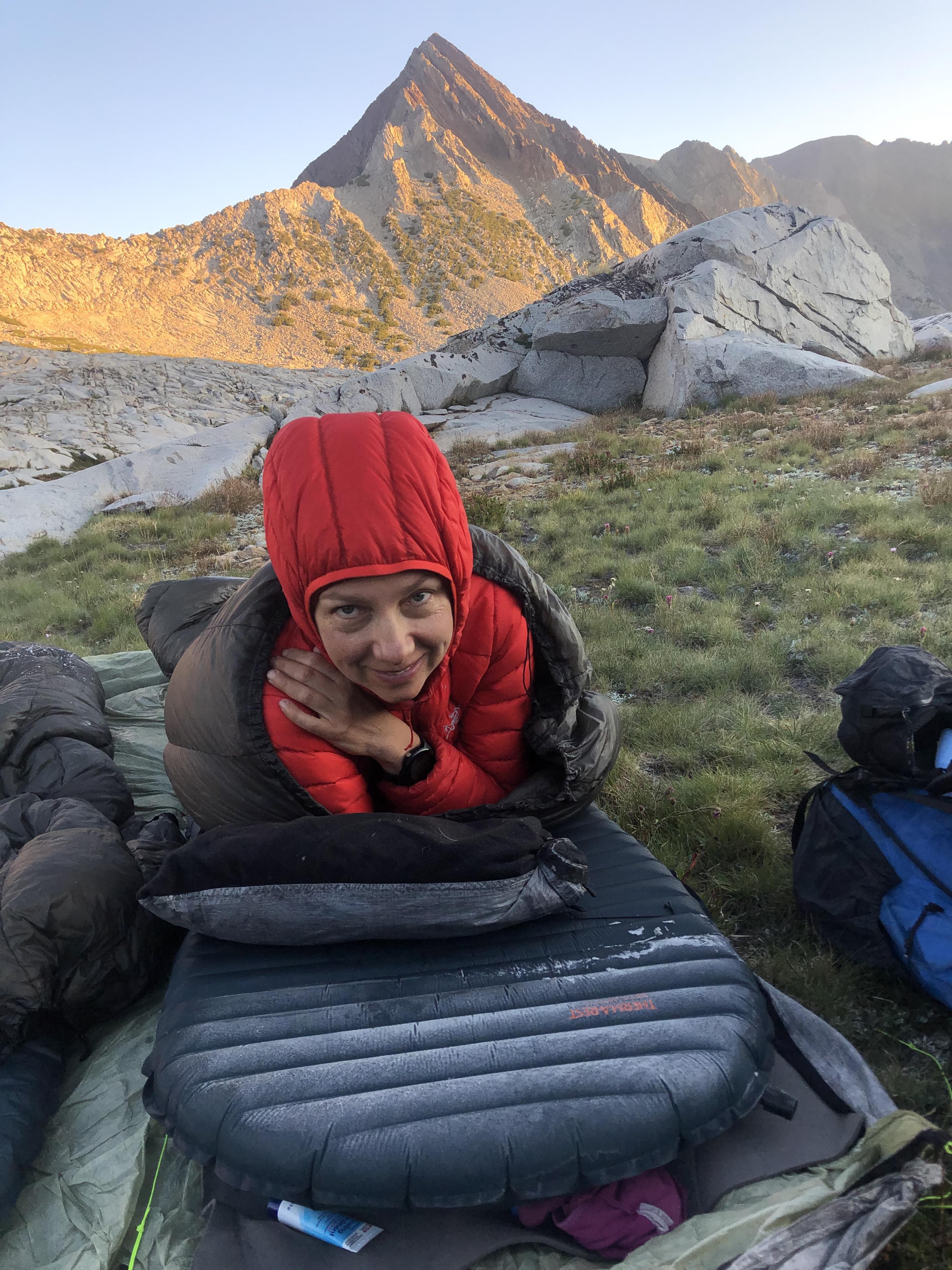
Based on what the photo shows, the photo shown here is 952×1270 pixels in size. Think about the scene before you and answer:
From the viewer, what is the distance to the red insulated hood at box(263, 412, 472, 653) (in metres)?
1.57

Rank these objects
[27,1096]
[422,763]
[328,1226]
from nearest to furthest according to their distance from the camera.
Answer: [328,1226], [27,1096], [422,763]

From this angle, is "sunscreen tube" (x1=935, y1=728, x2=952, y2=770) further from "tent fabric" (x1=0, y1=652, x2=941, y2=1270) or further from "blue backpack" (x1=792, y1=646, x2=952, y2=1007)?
"tent fabric" (x1=0, y1=652, x2=941, y2=1270)

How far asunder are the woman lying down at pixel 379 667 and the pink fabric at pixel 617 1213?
41.1 inches

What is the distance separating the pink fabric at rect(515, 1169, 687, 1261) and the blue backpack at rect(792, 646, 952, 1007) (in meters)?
0.97

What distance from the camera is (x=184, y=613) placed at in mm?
3414

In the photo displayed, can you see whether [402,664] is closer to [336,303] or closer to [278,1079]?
[278,1079]

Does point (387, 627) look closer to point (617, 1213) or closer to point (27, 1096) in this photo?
point (617, 1213)

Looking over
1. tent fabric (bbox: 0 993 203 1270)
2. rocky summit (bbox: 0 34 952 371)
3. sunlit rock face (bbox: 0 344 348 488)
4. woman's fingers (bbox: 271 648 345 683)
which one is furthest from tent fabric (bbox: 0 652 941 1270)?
rocky summit (bbox: 0 34 952 371)

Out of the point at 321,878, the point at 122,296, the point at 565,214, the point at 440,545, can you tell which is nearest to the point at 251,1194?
the point at 321,878

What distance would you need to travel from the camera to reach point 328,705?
1.90 m

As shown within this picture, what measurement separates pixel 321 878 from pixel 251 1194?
66 centimetres

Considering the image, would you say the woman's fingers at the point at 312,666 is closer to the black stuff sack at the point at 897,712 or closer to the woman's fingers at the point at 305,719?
the woman's fingers at the point at 305,719

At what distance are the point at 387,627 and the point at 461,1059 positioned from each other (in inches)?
40.1

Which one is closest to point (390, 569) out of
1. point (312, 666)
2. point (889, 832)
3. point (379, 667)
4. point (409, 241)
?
point (379, 667)
